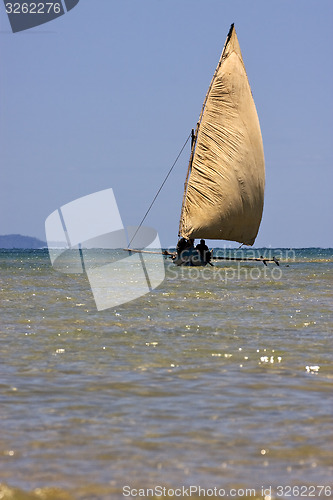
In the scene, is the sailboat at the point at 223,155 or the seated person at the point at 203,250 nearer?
the sailboat at the point at 223,155

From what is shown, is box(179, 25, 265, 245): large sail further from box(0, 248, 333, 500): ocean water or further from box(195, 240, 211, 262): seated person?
box(0, 248, 333, 500): ocean water

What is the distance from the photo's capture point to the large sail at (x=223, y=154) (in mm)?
40812

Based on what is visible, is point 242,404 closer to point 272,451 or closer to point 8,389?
point 272,451

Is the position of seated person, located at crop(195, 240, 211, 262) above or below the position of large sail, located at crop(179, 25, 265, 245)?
below

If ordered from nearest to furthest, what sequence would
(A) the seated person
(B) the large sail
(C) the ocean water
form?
(C) the ocean water → (B) the large sail → (A) the seated person

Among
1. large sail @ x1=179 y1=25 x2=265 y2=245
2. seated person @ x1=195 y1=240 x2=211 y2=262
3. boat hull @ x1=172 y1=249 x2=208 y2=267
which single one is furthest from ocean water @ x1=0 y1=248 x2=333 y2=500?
seated person @ x1=195 y1=240 x2=211 y2=262

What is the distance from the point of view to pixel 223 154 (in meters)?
40.7

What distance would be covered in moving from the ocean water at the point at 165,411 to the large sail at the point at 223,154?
2646 centimetres

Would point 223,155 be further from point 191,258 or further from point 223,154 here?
point 191,258

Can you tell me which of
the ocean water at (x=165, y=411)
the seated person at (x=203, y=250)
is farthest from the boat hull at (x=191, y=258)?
the ocean water at (x=165, y=411)

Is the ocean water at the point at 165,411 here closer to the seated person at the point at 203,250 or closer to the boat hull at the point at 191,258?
the boat hull at the point at 191,258

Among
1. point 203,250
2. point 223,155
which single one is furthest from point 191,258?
point 223,155

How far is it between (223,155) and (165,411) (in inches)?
1352

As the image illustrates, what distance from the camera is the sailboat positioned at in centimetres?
4081
